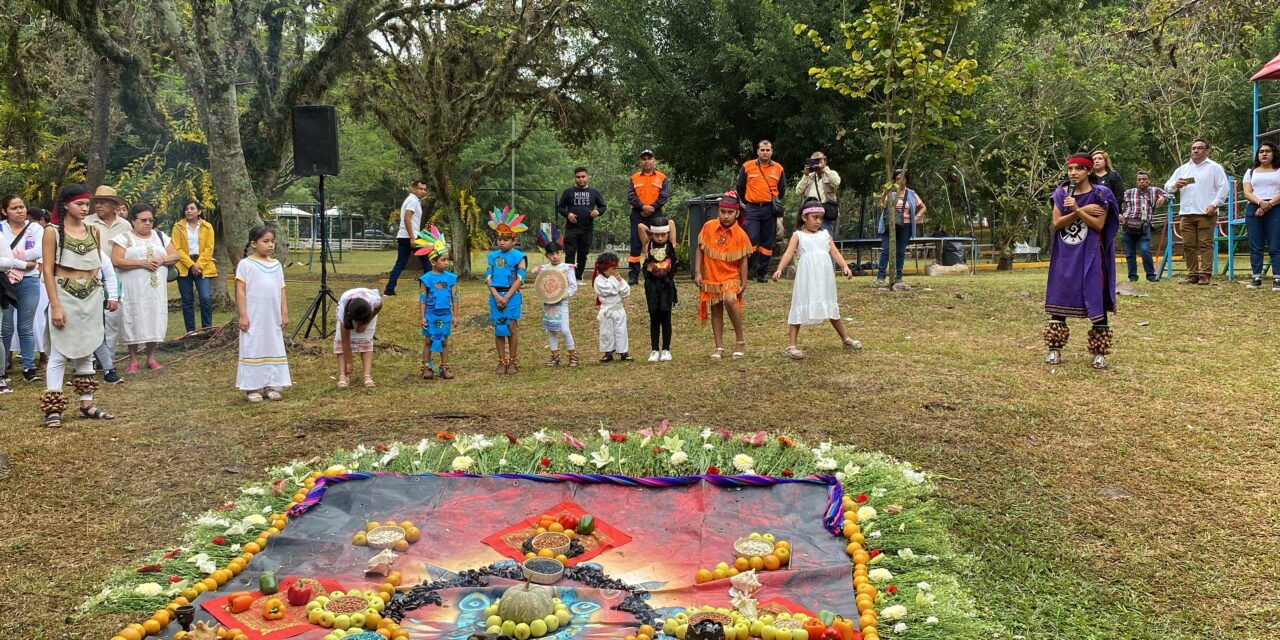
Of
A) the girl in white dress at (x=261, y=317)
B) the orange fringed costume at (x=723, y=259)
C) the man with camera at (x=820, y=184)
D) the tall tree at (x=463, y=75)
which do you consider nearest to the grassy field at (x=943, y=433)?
the girl in white dress at (x=261, y=317)

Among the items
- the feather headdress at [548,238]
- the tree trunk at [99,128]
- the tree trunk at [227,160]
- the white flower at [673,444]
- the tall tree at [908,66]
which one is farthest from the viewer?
the tree trunk at [99,128]

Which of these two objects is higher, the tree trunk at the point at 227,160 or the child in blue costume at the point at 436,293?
the tree trunk at the point at 227,160

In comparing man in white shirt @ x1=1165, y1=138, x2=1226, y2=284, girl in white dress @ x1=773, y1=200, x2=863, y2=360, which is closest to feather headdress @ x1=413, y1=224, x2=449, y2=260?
girl in white dress @ x1=773, y1=200, x2=863, y2=360

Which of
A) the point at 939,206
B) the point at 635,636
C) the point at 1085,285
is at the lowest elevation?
the point at 635,636

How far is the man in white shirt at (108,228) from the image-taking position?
25.2 feet

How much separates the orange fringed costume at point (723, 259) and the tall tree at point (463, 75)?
9.50 meters

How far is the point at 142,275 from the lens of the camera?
27.5 ft

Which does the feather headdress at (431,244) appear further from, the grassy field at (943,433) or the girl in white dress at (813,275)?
the girl in white dress at (813,275)

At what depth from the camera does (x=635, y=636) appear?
3.18 meters

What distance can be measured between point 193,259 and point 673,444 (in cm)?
698

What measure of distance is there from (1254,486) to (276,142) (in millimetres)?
14363

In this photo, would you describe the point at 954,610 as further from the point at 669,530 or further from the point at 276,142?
the point at 276,142

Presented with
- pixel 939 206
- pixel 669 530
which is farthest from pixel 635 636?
pixel 939 206

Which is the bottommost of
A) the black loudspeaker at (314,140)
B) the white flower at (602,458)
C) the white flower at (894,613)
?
the white flower at (894,613)
